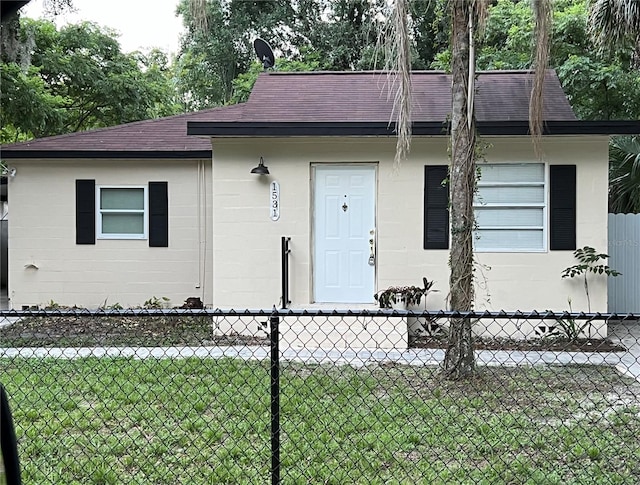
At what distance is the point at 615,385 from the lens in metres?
5.90

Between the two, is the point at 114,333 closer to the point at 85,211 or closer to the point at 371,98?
the point at 85,211

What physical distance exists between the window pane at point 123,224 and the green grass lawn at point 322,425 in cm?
433

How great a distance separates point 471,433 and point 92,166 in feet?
26.8

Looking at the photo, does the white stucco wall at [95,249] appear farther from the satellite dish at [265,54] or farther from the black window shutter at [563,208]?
the black window shutter at [563,208]

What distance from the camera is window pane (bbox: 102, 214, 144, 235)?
414 inches

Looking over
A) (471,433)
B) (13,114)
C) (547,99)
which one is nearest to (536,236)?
(547,99)

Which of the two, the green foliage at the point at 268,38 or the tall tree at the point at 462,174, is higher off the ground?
the green foliage at the point at 268,38

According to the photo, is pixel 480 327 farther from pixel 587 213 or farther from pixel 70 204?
pixel 70 204

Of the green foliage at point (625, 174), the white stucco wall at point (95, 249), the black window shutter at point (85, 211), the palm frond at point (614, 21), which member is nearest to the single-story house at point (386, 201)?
the palm frond at point (614, 21)

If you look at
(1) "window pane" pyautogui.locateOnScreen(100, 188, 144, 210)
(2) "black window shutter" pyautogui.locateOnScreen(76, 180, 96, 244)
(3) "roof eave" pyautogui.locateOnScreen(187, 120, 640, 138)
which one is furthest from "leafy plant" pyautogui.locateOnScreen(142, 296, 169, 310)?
(3) "roof eave" pyautogui.locateOnScreen(187, 120, 640, 138)

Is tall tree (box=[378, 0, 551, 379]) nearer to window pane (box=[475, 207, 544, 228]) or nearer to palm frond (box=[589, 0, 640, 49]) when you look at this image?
window pane (box=[475, 207, 544, 228])

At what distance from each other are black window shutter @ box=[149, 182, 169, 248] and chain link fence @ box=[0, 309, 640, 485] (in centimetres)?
275

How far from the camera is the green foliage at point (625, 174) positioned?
34.8 ft

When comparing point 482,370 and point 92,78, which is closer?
point 482,370
